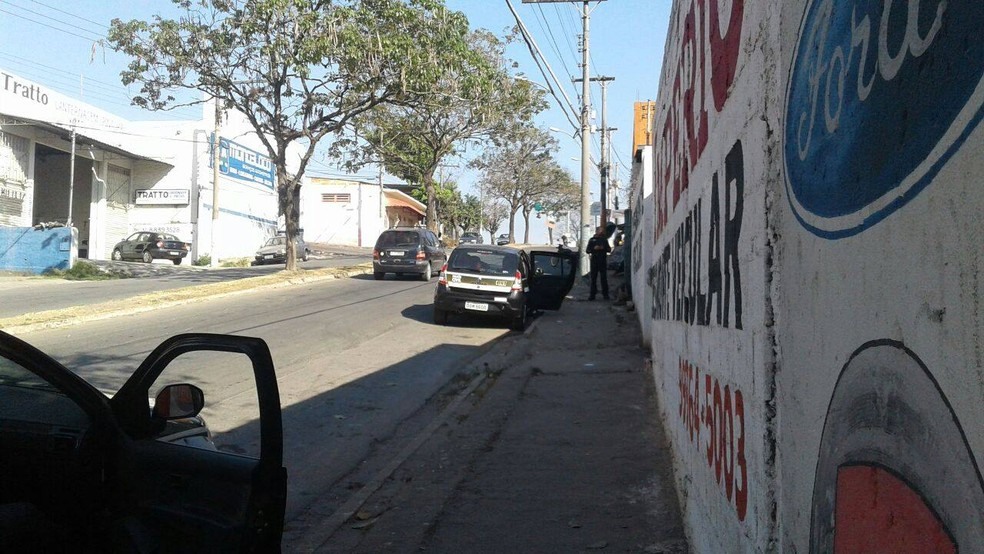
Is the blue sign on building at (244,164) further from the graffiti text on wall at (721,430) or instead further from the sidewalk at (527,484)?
the graffiti text on wall at (721,430)

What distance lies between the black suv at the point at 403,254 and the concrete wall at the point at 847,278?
2214 centimetres

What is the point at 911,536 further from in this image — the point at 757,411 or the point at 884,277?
the point at 757,411

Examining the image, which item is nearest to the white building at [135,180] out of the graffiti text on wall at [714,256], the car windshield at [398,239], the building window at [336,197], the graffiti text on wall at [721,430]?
the car windshield at [398,239]

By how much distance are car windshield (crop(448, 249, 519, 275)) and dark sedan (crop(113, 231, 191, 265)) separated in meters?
23.8

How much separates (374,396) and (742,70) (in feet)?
23.2

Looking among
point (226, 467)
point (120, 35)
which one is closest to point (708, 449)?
point (226, 467)

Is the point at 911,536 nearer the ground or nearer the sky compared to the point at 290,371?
nearer the sky

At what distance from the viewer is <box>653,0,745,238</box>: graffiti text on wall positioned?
12.4 feet

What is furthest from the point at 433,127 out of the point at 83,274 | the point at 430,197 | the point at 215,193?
the point at 83,274

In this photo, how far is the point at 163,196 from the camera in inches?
1561

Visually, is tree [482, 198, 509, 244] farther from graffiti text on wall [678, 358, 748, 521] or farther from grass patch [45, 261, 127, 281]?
graffiti text on wall [678, 358, 748, 521]

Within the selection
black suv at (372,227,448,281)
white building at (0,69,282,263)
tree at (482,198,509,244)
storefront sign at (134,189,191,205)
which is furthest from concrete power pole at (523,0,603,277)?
tree at (482,198,509,244)

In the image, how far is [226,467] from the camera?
292 centimetres

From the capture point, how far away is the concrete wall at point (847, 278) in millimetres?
1414
